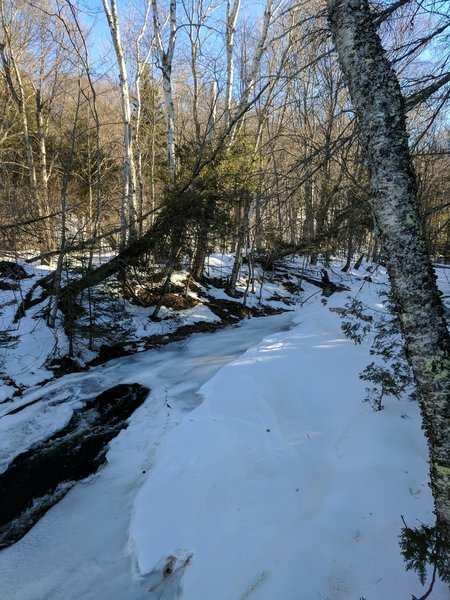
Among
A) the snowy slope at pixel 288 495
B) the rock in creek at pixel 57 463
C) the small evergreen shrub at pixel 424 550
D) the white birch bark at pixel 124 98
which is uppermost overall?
the white birch bark at pixel 124 98

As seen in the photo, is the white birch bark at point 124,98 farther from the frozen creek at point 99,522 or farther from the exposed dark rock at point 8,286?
the frozen creek at point 99,522

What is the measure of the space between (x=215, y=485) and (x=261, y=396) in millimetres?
1852

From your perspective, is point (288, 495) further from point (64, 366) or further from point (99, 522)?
point (64, 366)

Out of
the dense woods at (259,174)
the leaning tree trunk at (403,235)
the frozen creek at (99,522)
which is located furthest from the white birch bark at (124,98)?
the leaning tree trunk at (403,235)

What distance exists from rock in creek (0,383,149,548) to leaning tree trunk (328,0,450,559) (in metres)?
4.11

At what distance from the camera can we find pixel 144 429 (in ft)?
19.4

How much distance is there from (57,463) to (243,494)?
2813mm

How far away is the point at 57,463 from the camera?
5.35m

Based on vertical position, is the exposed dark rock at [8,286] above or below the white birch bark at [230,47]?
below

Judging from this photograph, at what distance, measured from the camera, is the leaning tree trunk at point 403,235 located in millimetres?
1976

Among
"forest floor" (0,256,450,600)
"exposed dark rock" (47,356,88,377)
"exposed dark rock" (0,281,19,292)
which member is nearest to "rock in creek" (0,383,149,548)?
"forest floor" (0,256,450,600)

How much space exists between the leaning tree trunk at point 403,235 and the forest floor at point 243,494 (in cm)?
117

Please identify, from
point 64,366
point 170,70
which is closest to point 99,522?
point 64,366

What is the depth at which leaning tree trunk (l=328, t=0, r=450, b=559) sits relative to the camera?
6.48 feet
